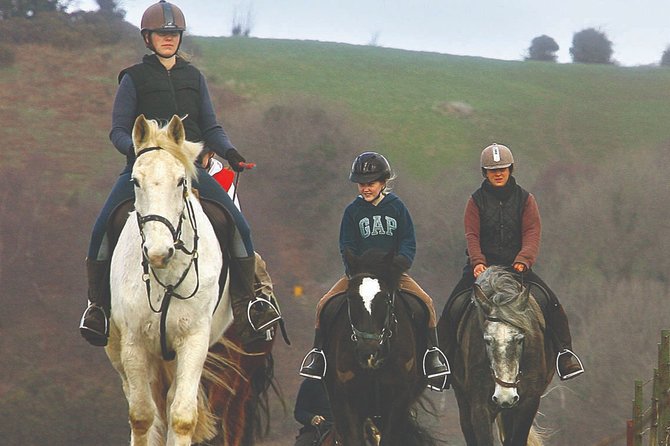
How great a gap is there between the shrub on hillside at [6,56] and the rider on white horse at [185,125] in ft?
205

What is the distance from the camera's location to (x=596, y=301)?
54.4 m

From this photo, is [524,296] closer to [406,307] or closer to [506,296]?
[506,296]

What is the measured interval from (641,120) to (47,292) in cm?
4565

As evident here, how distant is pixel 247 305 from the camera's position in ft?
34.5

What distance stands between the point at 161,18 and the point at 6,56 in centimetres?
6271

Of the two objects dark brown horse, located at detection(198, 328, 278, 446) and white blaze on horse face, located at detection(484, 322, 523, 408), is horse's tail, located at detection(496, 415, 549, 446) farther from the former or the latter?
dark brown horse, located at detection(198, 328, 278, 446)

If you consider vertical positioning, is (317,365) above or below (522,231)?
below

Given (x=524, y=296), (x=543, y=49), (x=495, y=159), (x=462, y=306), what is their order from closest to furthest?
(x=524, y=296) < (x=495, y=159) < (x=462, y=306) < (x=543, y=49)

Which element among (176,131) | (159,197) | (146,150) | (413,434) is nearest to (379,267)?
(413,434)

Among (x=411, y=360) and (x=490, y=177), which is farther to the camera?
(x=490, y=177)

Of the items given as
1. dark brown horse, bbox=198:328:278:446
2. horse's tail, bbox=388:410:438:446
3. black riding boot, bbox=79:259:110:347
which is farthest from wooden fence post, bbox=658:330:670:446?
black riding boot, bbox=79:259:110:347

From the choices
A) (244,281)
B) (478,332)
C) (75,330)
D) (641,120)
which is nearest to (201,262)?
(244,281)

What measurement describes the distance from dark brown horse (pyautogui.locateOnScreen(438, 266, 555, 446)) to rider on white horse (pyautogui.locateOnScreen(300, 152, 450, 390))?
54cm

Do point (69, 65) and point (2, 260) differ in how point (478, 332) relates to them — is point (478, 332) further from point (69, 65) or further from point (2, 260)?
point (69, 65)
